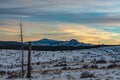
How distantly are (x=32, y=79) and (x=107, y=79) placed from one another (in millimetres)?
8081

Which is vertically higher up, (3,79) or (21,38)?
(21,38)

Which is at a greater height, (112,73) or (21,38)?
(21,38)

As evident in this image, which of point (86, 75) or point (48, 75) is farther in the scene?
point (48, 75)

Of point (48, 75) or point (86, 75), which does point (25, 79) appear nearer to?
point (48, 75)

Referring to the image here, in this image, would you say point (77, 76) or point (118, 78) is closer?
point (118, 78)

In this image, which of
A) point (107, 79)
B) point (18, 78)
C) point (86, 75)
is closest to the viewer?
point (107, 79)

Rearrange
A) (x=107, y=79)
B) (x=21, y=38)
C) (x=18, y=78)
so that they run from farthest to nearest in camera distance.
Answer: (x=21, y=38)
(x=18, y=78)
(x=107, y=79)

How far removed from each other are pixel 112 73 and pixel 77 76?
12.6ft

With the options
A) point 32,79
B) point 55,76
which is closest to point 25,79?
point 32,79

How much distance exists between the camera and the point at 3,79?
39250 millimetres

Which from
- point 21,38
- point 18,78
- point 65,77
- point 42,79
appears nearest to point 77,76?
point 65,77

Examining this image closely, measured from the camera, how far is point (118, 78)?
3422 centimetres

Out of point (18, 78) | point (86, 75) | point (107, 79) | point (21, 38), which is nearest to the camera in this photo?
point (107, 79)

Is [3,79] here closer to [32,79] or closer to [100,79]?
[32,79]
